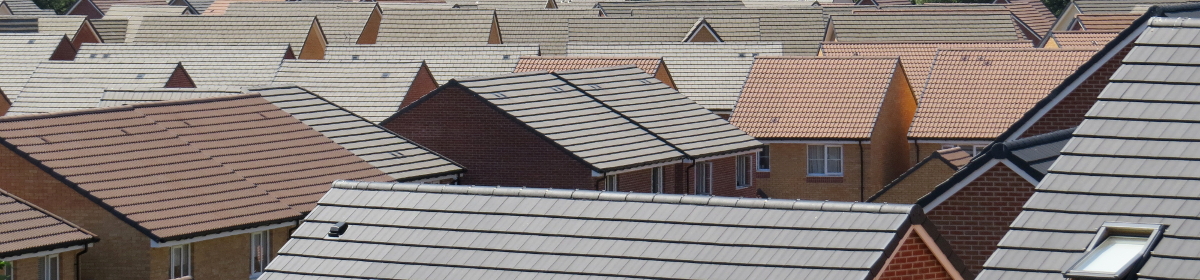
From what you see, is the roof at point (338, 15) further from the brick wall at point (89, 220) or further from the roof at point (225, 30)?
the brick wall at point (89, 220)

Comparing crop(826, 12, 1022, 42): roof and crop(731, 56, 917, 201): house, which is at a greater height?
crop(826, 12, 1022, 42): roof

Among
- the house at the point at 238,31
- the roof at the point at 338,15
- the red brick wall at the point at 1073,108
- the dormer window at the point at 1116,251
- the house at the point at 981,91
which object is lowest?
the dormer window at the point at 1116,251

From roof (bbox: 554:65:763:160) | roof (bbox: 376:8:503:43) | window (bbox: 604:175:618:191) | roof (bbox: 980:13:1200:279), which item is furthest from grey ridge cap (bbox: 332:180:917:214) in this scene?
roof (bbox: 376:8:503:43)

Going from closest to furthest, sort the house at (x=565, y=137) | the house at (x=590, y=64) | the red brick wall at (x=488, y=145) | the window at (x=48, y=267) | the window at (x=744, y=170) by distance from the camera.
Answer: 1. the window at (x=48, y=267)
2. the red brick wall at (x=488, y=145)
3. the house at (x=565, y=137)
4. the window at (x=744, y=170)
5. the house at (x=590, y=64)

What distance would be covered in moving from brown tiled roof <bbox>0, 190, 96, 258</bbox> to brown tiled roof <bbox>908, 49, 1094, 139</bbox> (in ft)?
79.5

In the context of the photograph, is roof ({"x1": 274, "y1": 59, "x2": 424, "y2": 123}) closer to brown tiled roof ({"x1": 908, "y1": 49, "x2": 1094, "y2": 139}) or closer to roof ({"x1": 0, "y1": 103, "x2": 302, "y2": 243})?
roof ({"x1": 0, "y1": 103, "x2": 302, "y2": 243})

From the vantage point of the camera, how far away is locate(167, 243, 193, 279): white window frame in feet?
74.1

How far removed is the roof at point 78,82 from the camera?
39.7 m

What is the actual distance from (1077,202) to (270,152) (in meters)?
19.0

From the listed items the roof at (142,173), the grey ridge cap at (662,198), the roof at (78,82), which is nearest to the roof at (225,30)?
the roof at (78,82)

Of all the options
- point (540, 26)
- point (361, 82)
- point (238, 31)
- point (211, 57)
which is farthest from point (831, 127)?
point (238, 31)

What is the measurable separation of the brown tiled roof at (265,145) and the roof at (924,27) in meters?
31.6

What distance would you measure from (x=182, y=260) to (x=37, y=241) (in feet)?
8.09

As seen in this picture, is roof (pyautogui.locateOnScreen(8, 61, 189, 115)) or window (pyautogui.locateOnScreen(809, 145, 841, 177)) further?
Result: window (pyautogui.locateOnScreen(809, 145, 841, 177))
